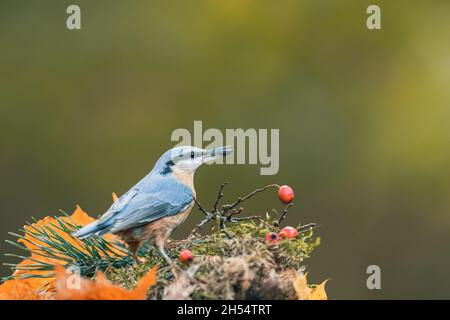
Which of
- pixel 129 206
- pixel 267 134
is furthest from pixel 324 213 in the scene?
pixel 129 206

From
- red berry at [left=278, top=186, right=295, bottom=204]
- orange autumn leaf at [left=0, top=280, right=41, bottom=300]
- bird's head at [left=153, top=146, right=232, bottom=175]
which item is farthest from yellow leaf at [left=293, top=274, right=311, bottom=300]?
bird's head at [left=153, top=146, right=232, bottom=175]

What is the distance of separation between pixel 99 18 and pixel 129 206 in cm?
375

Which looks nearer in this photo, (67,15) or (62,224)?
(62,224)

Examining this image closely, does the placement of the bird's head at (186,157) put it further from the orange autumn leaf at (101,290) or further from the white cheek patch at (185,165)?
the orange autumn leaf at (101,290)

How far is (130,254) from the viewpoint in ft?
6.95

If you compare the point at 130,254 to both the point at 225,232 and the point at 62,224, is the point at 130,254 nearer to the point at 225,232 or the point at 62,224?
the point at 62,224

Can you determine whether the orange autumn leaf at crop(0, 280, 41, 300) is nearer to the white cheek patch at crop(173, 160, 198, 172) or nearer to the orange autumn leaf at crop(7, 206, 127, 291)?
the orange autumn leaf at crop(7, 206, 127, 291)

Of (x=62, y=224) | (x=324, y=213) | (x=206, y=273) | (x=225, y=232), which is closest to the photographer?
(x=206, y=273)

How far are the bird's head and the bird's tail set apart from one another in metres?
0.69

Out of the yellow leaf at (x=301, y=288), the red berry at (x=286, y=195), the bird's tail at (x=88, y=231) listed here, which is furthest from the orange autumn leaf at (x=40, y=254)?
the yellow leaf at (x=301, y=288)

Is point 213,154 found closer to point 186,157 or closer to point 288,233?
point 186,157

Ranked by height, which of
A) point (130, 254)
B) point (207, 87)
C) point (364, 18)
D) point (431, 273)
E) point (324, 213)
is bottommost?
point (431, 273)

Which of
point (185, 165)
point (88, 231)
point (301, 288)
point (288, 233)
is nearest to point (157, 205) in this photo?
point (185, 165)

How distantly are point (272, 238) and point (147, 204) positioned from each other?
0.85 meters
